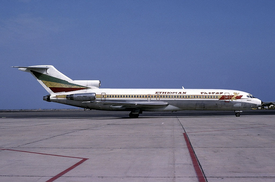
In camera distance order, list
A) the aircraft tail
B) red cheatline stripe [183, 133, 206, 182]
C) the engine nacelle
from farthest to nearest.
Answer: the aircraft tail < the engine nacelle < red cheatline stripe [183, 133, 206, 182]

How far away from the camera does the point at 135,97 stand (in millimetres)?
29578

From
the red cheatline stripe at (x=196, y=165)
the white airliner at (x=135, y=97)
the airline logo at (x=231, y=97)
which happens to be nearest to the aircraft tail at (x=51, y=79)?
the white airliner at (x=135, y=97)

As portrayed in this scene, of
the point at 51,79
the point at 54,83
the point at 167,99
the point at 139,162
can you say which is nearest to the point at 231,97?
the point at 167,99

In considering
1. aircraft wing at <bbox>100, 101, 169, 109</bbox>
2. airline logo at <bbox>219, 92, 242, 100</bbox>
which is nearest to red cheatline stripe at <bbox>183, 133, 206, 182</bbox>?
aircraft wing at <bbox>100, 101, 169, 109</bbox>

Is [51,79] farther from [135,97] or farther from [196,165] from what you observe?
[196,165]

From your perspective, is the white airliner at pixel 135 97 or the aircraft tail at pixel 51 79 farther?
the aircraft tail at pixel 51 79

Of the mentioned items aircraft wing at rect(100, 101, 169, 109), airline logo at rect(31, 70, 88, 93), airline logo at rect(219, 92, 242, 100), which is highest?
airline logo at rect(31, 70, 88, 93)

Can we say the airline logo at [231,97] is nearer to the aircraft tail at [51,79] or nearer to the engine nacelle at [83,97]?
the engine nacelle at [83,97]

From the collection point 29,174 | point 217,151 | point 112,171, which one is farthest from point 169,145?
point 29,174

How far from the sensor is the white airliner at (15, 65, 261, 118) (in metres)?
29.4

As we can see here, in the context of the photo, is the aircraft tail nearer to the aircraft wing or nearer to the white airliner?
the white airliner

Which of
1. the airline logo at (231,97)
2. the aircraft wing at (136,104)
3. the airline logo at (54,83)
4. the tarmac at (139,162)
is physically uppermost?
the airline logo at (54,83)

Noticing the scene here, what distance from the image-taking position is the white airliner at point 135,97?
96.4ft

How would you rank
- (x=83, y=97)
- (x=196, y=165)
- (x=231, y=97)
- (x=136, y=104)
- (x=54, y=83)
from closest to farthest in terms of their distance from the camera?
1. (x=196, y=165)
2. (x=136, y=104)
3. (x=83, y=97)
4. (x=54, y=83)
5. (x=231, y=97)
